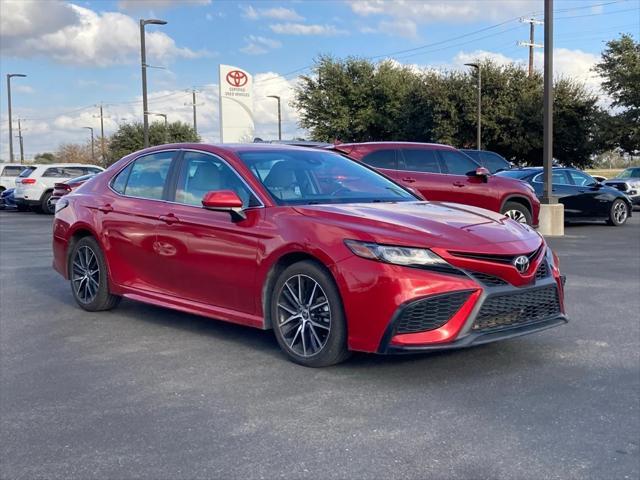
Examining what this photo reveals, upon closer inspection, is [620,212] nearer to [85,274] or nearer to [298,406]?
[85,274]

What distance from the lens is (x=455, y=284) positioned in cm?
472

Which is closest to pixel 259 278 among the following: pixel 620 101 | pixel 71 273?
pixel 71 273

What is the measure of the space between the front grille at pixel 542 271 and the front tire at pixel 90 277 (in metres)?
3.77

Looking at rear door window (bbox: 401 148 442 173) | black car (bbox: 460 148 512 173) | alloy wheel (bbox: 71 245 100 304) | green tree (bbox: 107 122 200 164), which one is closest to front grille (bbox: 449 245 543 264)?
alloy wheel (bbox: 71 245 100 304)

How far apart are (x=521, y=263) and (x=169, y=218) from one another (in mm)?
2766

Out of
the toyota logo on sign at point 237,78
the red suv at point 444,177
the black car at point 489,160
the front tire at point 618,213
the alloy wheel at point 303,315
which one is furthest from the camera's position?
the toyota logo on sign at point 237,78

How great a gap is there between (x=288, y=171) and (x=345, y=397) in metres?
2.03

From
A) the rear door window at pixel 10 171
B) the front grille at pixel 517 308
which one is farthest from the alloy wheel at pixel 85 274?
the rear door window at pixel 10 171

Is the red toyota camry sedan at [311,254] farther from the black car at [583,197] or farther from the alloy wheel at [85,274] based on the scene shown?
the black car at [583,197]

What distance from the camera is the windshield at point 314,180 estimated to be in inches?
227

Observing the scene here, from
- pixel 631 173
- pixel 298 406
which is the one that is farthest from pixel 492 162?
pixel 298 406

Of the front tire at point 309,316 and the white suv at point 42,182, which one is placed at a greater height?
the white suv at point 42,182

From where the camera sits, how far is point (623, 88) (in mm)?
35188

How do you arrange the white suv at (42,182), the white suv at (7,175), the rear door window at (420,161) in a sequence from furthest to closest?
the white suv at (7,175), the white suv at (42,182), the rear door window at (420,161)
